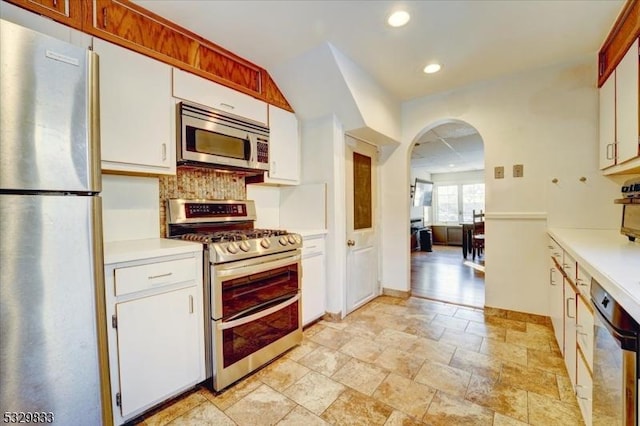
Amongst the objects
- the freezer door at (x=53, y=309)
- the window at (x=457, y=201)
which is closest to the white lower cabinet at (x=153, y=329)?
the freezer door at (x=53, y=309)

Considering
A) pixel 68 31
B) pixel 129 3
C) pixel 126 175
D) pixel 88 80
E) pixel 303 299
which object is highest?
pixel 129 3

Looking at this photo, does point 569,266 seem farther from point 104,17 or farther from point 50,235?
point 104,17

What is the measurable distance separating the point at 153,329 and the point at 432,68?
3.00 meters

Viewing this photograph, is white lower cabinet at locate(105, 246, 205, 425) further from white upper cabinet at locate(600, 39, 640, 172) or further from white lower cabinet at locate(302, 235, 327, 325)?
white upper cabinet at locate(600, 39, 640, 172)

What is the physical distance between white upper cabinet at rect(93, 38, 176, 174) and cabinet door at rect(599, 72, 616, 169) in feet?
10.3

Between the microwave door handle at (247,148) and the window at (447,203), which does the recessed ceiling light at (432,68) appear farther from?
the window at (447,203)

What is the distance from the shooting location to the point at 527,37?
215 cm

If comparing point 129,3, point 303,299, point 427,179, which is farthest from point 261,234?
point 427,179

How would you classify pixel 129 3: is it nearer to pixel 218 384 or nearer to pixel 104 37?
pixel 104 37

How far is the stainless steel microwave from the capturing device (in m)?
1.96

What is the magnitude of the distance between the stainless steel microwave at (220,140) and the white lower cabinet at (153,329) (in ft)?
2.47

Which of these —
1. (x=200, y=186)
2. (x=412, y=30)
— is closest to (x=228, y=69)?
(x=200, y=186)

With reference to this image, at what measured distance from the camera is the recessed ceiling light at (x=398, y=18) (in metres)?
1.86

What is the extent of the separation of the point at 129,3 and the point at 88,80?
958 mm
